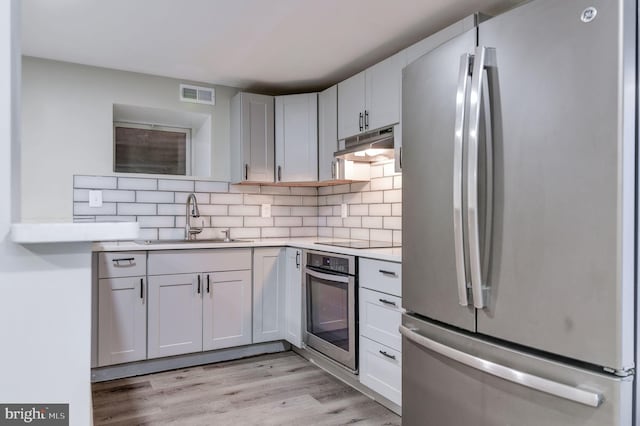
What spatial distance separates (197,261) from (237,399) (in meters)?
0.99

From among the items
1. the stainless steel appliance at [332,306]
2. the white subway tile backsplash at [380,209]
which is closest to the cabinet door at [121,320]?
the stainless steel appliance at [332,306]

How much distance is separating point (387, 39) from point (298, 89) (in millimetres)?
1273

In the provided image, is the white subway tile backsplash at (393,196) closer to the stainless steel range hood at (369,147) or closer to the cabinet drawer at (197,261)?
the stainless steel range hood at (369,147)

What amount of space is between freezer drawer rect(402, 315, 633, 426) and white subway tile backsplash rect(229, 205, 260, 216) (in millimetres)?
2294

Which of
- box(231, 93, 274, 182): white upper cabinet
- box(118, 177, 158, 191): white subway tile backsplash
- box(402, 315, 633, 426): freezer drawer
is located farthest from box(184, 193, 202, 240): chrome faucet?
box(402, 315, 633, 426): freezer drawer

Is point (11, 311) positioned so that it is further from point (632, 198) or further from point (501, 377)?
point (632, 198)

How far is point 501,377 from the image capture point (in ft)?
4.36

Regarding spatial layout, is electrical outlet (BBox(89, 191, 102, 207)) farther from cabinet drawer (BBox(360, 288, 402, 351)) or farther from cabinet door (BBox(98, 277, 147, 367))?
cabinet drawer (BBox(360, 288, 402, 351))

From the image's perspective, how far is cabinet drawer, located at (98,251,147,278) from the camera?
9.19 feet

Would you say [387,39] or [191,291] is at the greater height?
[387,39]

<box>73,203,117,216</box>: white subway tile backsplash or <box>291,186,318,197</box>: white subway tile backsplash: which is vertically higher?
<box>291,186,318,197</box>: white subway tile backsplash

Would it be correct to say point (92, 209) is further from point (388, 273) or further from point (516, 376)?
point (516, 376)

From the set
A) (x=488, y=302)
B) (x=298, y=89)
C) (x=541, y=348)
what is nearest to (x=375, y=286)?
(x=488, y=302)

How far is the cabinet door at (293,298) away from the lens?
125 inches
